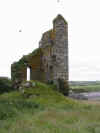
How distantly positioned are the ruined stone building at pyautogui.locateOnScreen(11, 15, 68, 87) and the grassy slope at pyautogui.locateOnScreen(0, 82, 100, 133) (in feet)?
6.32

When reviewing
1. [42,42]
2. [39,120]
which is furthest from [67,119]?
[42,42]

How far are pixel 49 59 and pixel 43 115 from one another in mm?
9121

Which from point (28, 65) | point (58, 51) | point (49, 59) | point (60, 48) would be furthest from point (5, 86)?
point (60, 48)

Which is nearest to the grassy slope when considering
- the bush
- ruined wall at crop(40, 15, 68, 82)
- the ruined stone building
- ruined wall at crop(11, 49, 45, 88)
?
ruined wall at crop(40, 15, 68, 82)

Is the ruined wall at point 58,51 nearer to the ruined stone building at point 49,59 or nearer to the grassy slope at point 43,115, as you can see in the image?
the ruined stone building at point 49,59

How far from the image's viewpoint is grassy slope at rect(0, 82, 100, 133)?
774 centimetres

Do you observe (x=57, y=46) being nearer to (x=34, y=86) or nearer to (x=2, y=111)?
(x=34, y=86)

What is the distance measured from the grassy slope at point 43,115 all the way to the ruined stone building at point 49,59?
1928mm

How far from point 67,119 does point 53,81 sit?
28.5 ft

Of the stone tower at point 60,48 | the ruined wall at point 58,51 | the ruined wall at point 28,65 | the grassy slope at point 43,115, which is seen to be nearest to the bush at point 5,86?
the ruined wall at point 28,65

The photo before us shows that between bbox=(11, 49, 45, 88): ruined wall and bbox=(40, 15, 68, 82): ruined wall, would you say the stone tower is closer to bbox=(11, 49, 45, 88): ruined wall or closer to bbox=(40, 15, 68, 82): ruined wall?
bbox=(40, 15, 68, 82): ruined wall

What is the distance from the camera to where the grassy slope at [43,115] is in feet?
25.4

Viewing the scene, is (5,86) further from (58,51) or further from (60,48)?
(60,48)

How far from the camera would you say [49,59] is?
1888 cm
